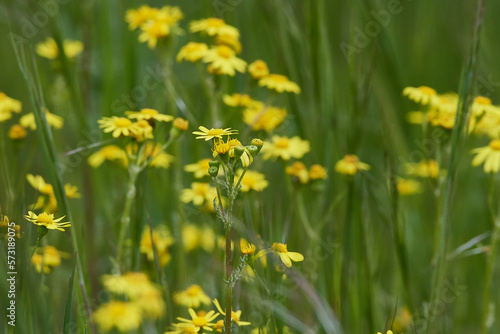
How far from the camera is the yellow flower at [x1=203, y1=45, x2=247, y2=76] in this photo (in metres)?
1.60

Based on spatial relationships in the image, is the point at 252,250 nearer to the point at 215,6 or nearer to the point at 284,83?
the point at 284,83

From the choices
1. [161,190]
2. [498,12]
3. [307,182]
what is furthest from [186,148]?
[498,12]

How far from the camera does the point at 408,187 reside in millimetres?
2057

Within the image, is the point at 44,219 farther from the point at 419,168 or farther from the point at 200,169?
the point at 419,168

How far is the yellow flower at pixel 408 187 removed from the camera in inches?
79.1

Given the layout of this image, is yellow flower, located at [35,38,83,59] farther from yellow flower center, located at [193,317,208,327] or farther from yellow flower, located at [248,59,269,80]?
yellow flower center, located at [193,317,208,327]

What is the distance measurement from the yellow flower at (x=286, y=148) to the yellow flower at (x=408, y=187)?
47cm

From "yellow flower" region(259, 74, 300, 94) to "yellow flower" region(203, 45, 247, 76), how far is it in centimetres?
8

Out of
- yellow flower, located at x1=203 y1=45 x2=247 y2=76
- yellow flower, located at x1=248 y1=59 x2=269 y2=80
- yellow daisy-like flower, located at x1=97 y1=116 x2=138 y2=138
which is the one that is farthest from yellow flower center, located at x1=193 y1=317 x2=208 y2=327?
yellow flower, located at x1=248 y1=59 x2=269 y2=80

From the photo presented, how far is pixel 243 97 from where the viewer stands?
169 cm

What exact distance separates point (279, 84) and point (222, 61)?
18 centimetres

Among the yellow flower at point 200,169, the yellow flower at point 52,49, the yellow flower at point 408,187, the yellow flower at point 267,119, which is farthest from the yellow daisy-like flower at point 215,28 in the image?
the yellow flower at point 408,187

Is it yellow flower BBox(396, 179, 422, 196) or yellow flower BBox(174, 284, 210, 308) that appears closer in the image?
yellow flower BBox(174, 284, 210, 308)

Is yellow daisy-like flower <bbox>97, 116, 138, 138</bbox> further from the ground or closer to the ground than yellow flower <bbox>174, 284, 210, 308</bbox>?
further from the ground
